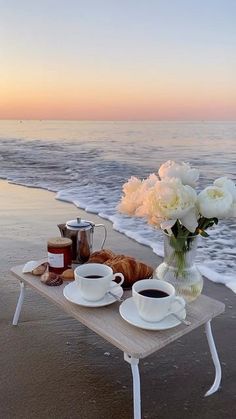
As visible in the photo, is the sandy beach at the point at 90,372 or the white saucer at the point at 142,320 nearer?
the white saucer at the point at 142,320

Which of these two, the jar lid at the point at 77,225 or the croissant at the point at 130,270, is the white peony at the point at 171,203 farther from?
the jar lid at the point at 77,225

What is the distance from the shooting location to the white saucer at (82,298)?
1392 mm

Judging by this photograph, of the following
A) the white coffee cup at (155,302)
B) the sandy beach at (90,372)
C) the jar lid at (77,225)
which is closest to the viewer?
the white coffee cup at (155,302)

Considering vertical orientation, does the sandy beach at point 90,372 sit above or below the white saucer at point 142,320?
below

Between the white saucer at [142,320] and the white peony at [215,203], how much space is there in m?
0.35

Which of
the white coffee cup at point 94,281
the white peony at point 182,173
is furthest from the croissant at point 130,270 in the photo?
the white peony at point 182,173

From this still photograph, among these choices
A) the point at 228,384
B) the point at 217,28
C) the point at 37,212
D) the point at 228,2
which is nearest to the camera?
the point at 228,384

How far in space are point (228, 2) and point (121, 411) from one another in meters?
9.44

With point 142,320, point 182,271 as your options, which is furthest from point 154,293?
point 182,271

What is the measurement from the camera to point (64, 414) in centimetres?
144

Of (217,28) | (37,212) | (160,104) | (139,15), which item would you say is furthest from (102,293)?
(160,104)

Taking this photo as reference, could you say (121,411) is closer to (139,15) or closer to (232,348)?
(232,348)

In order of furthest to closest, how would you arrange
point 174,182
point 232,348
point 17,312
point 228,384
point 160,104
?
point 160,104 < point 17,312 < point 232,348 < point 228,384 < point 174,182

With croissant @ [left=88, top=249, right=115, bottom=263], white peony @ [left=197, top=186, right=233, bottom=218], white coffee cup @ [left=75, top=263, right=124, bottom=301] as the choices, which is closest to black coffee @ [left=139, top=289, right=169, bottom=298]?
white coffee cup @ [left=75, top=263, right=124, bottom=301]
